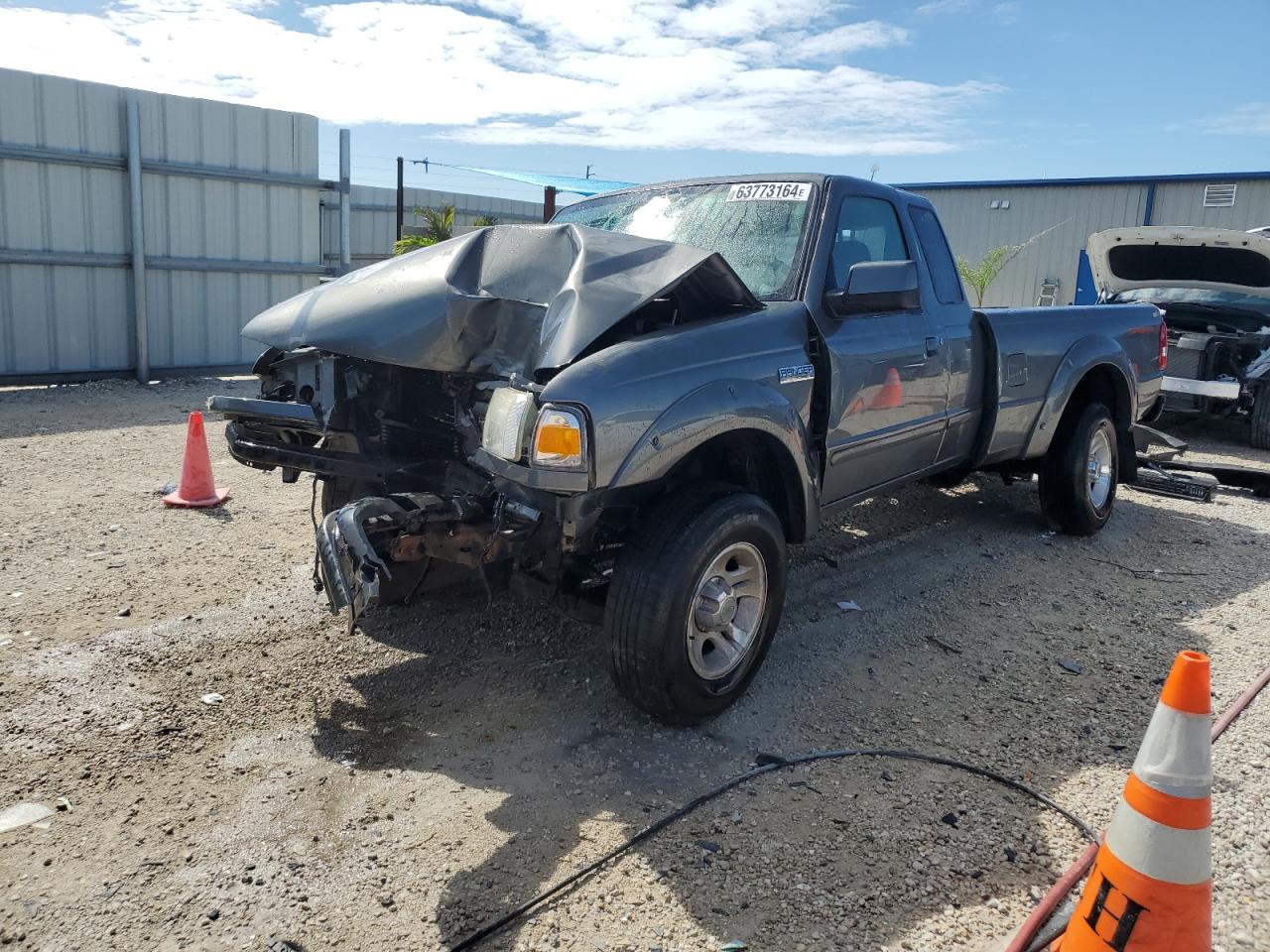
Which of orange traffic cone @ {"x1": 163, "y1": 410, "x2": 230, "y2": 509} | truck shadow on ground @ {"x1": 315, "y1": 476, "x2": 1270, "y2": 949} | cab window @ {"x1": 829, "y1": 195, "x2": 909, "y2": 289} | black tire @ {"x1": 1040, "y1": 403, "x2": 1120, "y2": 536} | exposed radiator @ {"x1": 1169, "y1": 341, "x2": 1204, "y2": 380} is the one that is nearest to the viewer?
truck shadow on ground @ {"x1": 315, "y1": 476, "x2": 1270, "y2": 949}

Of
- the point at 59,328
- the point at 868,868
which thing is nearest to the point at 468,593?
the point at 868,868

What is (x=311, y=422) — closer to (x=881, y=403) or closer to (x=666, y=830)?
(x=666, y=830)

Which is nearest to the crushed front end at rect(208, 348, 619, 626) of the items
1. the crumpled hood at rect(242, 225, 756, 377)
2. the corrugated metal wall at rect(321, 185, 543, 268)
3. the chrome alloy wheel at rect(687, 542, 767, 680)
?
the crumpled hood at rect(242, 225, 756, 377)

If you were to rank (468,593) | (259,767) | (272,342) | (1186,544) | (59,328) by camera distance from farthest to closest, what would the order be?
(59,328) → (1186,544) → (468,593) → (272,342) → (259,767)

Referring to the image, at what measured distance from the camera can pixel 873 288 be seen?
155 inches

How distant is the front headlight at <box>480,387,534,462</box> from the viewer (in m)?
3.11

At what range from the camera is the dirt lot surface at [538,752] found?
8.43ft

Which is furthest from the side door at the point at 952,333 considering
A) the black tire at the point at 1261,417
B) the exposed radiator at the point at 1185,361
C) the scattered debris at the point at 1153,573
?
the black tire at the point at 1261,417

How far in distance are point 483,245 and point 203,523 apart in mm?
3130

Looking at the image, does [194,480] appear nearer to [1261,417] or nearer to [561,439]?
[561,439]

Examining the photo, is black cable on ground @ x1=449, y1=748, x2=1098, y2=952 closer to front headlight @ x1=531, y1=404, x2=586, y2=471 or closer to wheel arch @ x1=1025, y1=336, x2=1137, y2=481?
front headlight @ x1=531, y1=404, x2=586, y2=471

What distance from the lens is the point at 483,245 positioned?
12.6 ft

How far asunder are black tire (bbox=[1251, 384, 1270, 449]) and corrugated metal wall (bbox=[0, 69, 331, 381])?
11.5 meters

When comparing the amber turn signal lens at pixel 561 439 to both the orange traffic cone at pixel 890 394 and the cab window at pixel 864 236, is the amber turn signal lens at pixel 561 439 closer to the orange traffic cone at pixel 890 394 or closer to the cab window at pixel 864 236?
the cab window at pixel 864 236
